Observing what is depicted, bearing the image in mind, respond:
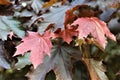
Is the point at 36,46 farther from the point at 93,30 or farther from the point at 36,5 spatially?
the point at 36,5

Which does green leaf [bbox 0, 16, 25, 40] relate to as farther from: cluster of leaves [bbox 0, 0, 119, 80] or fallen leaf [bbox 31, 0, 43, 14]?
fallen leaf [bbox 31, 0, 43, 14]

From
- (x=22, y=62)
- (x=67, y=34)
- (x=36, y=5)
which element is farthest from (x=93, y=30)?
(x=36, y=5)

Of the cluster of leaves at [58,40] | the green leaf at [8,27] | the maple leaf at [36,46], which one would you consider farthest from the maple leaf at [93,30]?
the green leaf at [8,27]

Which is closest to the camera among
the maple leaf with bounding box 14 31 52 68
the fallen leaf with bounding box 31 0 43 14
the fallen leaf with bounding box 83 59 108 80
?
the maple leaf with bounding box 14 31 52 68

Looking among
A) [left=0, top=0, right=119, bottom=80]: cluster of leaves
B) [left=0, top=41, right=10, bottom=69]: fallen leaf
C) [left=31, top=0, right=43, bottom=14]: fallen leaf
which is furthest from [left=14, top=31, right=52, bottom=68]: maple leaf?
[left=31, top=0, right=43, bottom=14]: fallen leaf

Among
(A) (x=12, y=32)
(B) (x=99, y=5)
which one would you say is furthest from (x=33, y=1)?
(B) (x=99, y=5)

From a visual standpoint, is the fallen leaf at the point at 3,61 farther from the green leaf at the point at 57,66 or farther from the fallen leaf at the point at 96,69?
the fallen leaf at the point at 96,69

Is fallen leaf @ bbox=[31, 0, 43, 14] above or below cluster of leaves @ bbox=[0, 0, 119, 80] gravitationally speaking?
above
